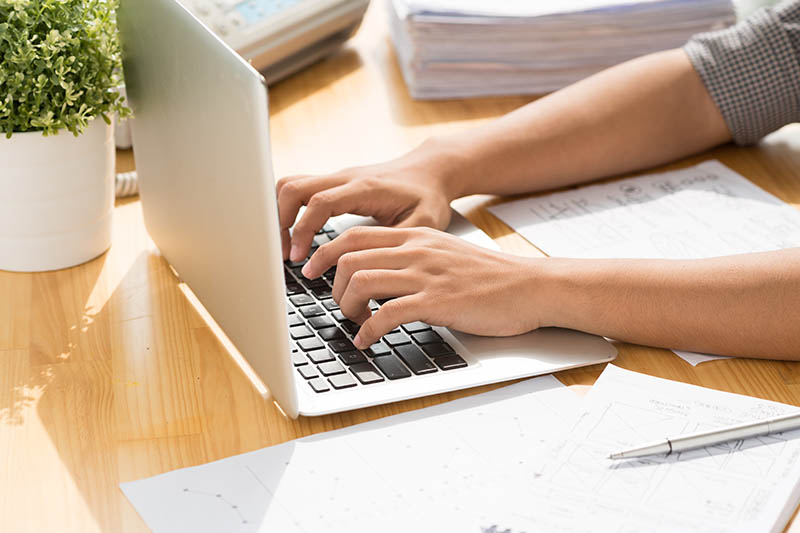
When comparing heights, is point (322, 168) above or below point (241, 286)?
below

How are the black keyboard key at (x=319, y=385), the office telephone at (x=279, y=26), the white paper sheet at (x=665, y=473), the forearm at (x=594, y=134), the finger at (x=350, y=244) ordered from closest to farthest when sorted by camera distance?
the white paper sheet at (x=665, y=473) → the black keyboard key at (x=319, y=385) → the finger at (x=350, y=244) → the forearm at (x=594, y=134) → the office telephone at (x=279, y=26)

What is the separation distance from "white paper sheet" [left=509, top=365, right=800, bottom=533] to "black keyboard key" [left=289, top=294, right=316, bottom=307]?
0.25 m

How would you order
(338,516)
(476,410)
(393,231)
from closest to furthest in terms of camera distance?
(338,516) < (476,410) < (393,231)

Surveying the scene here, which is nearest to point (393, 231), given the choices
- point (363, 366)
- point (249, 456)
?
point (363, 366)

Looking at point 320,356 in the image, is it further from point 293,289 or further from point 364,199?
point 364,199

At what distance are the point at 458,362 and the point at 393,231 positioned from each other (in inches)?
5.5

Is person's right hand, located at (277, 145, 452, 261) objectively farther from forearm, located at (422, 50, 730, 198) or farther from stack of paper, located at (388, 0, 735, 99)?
stack of paper, located at (388, 0, 735, 99)

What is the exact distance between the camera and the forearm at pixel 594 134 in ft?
3.37

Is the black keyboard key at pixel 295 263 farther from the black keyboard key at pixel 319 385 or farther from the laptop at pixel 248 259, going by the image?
the black keyboard key at pixel 319 385

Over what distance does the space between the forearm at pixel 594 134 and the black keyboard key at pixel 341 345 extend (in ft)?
0.96

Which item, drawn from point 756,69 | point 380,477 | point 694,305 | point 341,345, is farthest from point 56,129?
point 756,69

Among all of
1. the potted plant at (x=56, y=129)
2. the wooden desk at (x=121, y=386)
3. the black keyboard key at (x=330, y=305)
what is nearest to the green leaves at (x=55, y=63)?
the potted plant at (x=56, y=129)

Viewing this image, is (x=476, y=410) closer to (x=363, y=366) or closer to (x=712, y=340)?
(x=363, y=366)

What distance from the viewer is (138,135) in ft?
2.86
